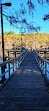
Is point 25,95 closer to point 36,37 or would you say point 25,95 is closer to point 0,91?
point 0,91

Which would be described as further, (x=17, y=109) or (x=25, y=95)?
(x=25, y=95)

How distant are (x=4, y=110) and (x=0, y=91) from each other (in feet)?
5.10

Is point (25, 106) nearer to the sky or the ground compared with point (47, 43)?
nearer to the ground

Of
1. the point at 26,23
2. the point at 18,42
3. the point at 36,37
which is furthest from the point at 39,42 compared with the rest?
the point at 26,23

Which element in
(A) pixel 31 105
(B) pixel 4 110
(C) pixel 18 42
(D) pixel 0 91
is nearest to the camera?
(B) pixel 4 110

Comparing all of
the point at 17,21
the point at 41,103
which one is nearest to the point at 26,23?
the point at 17,21

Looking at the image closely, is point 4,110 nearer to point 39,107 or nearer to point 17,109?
point 17,109

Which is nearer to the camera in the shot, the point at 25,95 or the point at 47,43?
the point at 25,95

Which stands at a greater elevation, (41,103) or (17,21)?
(17,21)

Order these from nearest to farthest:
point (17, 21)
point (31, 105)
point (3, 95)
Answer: point (31, 105), point (3, 95), point (17, 21)

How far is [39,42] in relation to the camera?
4619 inches

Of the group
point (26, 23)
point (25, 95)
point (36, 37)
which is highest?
point (36, 37)

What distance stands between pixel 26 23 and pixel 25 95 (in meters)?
3.24

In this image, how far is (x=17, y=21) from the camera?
220 inches
